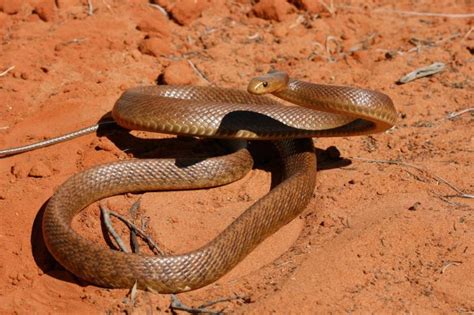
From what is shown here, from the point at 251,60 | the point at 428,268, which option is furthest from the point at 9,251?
the point at 251,60

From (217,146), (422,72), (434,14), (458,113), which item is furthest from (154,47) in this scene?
(434,14)

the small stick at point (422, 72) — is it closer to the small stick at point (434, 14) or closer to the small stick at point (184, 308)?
the small stick at point (434, 14)

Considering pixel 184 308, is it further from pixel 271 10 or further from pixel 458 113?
pixel 271 10

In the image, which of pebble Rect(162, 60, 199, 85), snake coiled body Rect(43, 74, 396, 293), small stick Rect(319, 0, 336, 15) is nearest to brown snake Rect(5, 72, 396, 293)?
snake coiled body Rect(43, 74, 396, 293)

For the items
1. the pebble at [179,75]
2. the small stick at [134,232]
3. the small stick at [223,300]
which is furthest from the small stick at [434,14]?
the small stick at [223,300]

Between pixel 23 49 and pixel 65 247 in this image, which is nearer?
pixel 65 247

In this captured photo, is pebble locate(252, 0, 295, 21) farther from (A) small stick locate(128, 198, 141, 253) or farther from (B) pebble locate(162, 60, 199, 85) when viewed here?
(A) small stick locate(128, 198, 141, 253)

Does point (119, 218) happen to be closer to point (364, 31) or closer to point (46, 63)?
point (46, 63)
